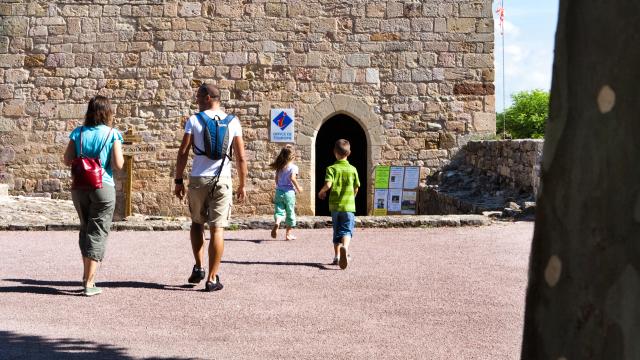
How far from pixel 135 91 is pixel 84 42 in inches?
50.1

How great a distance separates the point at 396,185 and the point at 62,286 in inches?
337

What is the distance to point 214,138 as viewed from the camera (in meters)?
5.70

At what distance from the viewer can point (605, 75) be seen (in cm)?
161

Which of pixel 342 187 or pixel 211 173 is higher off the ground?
pixel 211 173

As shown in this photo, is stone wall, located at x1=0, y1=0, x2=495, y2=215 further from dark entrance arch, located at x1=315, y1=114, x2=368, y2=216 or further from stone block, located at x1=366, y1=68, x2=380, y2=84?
dark entrance arch, located at x1=315, y1=114, x2=368, y2=216

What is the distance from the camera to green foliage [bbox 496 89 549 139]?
59.6m

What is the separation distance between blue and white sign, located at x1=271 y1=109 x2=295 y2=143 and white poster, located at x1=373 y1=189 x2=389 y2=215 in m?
1.82

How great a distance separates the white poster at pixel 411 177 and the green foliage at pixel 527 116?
47007 mm

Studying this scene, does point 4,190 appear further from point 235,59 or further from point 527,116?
point 527,116

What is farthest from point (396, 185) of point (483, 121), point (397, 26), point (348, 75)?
point (397, 26)

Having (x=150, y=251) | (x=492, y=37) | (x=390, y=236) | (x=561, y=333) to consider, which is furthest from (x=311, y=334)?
(x=492, y=37)

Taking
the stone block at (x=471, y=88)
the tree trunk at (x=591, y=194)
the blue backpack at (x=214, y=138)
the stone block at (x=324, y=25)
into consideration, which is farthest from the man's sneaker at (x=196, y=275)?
the stone block at (x=471, y=88)

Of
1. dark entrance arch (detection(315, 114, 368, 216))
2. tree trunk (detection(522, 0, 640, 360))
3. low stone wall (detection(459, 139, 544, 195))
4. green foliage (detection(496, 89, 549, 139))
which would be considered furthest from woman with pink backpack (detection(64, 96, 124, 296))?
green foliage (detection(496, 89, 549, 139))

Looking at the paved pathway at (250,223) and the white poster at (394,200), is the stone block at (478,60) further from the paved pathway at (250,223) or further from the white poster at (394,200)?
the paved pathway at (250,223)
